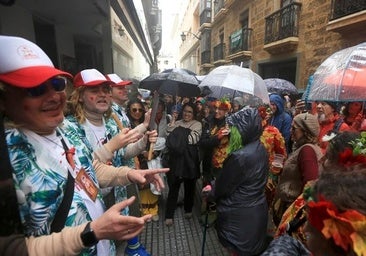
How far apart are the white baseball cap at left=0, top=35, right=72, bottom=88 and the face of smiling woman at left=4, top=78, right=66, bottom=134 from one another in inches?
2.5

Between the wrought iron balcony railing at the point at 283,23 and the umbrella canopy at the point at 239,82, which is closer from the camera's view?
the umbrella canopy at the point at 239,82

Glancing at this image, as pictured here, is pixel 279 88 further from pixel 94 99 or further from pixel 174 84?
pixel 94 99

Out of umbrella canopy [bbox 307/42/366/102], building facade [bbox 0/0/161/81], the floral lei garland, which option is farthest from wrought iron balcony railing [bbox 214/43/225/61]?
the floral lei garland

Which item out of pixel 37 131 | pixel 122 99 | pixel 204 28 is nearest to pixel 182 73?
pixel 122 99

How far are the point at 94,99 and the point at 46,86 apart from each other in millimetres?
1148

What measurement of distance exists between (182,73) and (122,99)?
1.22m

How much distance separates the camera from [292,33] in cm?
948

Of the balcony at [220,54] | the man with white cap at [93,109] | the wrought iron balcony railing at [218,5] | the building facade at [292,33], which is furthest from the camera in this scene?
the wrought iron balcony railing at [218,5]

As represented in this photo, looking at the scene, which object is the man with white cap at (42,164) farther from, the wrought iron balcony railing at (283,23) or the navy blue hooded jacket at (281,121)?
the wrought iron balcony railing at (283,23)

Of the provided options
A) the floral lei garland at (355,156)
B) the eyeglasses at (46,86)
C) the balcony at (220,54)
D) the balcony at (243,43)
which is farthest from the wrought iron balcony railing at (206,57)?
the eyeglasses at (46,86)

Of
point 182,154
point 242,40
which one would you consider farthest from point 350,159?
point 242,40

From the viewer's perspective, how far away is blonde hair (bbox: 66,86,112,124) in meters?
2.19

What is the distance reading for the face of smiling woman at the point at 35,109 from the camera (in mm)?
1029

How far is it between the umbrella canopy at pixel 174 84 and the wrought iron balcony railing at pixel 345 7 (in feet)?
17.1
